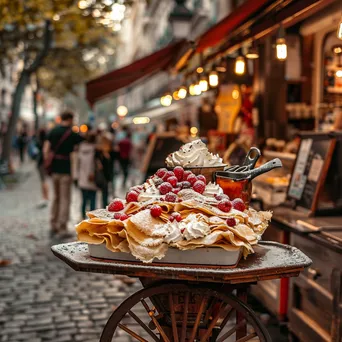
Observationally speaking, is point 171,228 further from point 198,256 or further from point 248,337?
point 248,337

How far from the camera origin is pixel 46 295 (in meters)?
7.15

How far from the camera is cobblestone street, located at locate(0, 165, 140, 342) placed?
5926 mm

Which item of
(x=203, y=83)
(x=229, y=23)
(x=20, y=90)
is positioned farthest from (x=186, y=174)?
(x=20, y=90)

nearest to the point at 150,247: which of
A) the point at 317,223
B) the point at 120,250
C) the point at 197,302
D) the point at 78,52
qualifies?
the point at 120,250

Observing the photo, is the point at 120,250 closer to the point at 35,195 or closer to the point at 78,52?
the point at 35,195

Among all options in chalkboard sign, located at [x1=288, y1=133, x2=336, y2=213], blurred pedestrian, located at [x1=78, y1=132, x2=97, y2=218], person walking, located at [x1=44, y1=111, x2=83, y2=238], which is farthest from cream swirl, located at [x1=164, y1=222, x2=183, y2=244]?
blurred pedestrian, located at [x1=78, y1=132, x2=97, y2=218]

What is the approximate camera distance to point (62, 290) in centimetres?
736

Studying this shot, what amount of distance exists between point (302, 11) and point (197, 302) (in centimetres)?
314

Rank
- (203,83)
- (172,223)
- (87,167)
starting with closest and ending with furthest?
(172,223), (203,83), (87,167)

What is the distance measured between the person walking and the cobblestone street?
1.63ft

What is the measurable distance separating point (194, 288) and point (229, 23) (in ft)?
17.1

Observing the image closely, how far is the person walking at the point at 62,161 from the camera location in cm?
1070

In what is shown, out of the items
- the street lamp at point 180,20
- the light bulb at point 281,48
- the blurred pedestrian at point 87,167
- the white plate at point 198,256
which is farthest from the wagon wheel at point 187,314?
the street lamp at point 180,20

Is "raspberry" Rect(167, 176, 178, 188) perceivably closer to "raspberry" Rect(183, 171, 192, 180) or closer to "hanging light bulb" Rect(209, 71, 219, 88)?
"raspberry" Rect(183, 171, 192, 180)
